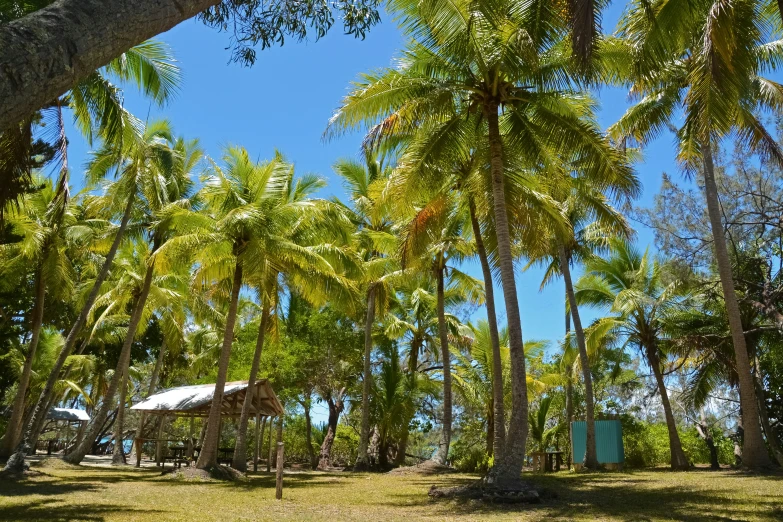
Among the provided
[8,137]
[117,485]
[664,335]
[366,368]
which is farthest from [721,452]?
[8,137]

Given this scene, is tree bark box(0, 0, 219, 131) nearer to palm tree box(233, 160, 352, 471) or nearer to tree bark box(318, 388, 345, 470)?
palm tree box(233, 160, 352, 471)

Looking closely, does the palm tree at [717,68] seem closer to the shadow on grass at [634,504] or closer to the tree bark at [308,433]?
the shadow on grass at [634,504]

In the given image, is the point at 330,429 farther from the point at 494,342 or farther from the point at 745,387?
the point at 745,387

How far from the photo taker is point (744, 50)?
8.77 metres

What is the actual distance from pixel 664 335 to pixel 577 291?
11.7 ft

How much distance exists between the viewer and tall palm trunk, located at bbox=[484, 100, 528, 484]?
10.6m

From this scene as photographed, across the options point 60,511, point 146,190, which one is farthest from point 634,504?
point 146,190

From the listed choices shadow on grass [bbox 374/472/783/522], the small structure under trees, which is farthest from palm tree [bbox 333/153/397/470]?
shadow on grass [bbox 374/472/783/522]

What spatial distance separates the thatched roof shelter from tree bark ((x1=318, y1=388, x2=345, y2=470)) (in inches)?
222

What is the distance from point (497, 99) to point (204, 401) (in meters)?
13.2

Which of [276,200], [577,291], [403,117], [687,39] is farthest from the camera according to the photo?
Result: [577,291]

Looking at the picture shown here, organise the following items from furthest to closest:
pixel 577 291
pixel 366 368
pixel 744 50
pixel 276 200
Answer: pixel 577 291 → pixel 366 368 → pixel 276 200 → pixel 744 50

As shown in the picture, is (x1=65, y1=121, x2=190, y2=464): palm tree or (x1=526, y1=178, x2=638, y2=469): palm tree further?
(x1=65, y1=121, x2=190, y2=464): palm tree

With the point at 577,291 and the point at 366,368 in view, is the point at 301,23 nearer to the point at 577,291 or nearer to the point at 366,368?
the point at 366,368
